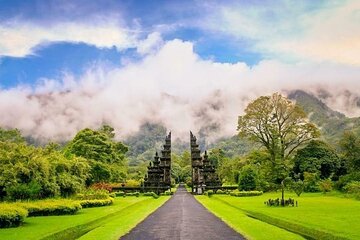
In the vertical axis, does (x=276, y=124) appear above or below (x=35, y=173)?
above

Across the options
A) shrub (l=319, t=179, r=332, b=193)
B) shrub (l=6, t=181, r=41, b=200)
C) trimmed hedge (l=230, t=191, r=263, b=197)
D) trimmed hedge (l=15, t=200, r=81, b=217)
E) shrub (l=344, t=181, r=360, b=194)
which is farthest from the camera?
trimmed hedge (l=230, t=191, r=263, b=197)

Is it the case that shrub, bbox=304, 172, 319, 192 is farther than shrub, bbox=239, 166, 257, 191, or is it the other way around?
shrub, bbox=239, 166, 257, 191

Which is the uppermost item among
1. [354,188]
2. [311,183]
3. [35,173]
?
[35,173]

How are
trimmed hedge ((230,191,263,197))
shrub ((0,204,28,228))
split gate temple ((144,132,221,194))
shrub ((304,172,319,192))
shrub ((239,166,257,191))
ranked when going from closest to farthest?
1. shrub ((0,204,28,228))
2. trimmed hedge ((230,191,263,197))
3. shrub ((304,172,319,192))
4. shrub ((239,166,257,191))
5. split gate temple ((144,132,221,194))

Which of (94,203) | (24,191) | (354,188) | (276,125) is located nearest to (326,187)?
(354,188)

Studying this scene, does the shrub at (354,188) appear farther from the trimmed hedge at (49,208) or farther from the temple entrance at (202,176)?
the trimmed hedge at (49,208)

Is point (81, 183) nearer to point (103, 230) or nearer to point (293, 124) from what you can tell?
point (103, 230)

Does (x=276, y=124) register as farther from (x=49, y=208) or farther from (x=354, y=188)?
(x=49, y=208)

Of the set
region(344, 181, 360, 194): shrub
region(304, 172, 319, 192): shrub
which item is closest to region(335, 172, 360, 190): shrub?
region(304, 172, 319, 192): shrub

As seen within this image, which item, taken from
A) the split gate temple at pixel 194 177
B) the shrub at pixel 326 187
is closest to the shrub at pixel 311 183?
the shrub at pixel 326 187

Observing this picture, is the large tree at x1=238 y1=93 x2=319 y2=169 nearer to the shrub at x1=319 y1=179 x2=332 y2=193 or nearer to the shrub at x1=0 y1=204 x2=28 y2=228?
the shrub at x1=319 y1=179 x2=332 y2=193

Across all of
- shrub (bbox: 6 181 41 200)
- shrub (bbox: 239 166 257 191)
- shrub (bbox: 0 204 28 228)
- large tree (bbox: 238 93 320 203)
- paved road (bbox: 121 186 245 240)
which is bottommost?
paved road (bbox: 121 186 245 240)

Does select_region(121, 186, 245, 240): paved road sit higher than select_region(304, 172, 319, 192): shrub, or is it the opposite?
select_region(304, 172, 319, 192): shrub

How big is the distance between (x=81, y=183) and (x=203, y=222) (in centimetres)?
2010
